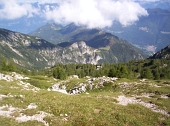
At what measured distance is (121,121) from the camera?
2145 cm

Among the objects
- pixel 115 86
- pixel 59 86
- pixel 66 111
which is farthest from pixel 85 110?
pixel 59 86

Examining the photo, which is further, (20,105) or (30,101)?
(30,101)

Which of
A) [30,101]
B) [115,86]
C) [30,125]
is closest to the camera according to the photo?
[30,125]

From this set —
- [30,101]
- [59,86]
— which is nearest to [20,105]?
[30,101]

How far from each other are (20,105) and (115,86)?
32.9 metres

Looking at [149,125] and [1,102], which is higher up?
[1,102]

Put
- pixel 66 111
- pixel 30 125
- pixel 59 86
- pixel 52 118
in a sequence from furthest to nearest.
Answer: pixel 59 86 < pixel 66 111 < pixel 52 118 < pixel 30 125

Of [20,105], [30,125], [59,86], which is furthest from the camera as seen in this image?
[59,86]

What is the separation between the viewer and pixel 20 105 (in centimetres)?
2470

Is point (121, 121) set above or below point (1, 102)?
below

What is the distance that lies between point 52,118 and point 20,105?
22.5ft

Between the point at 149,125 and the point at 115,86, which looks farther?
the point at 115,86

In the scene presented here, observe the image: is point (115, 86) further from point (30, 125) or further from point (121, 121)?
point (30, 125)

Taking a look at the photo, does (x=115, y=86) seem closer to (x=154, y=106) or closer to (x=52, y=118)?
(x=154, y=106)
